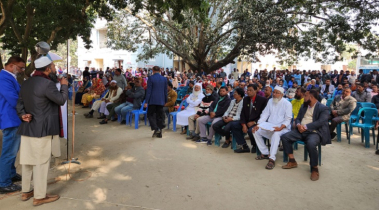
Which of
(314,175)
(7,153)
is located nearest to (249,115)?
(314,175)

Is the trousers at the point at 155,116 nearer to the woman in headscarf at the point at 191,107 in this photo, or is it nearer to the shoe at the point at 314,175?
the woman in headscarf at the point at 191,107

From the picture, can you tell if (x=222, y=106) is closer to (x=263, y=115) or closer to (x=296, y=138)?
(x=263, y=115)

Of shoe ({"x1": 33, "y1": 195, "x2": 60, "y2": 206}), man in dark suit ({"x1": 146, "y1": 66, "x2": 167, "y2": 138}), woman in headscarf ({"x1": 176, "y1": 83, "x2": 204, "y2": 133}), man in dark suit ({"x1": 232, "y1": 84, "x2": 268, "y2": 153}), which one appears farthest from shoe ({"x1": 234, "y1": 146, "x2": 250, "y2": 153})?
shoe ({"x1": 33, "y1": 195, "x2": 60, "y2": 206})

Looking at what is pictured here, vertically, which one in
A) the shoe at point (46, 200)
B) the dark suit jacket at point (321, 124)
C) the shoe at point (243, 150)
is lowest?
the shoe at point (46, 200)

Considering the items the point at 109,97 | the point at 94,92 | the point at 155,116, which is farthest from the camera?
the point at 94,92

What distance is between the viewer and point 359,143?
7012mm

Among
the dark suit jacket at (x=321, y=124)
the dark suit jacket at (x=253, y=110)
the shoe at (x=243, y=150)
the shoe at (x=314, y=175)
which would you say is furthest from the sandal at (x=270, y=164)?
the dark suit jacket at (x=253, y=110)

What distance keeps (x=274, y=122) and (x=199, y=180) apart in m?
1.98

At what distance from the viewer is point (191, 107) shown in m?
7.99

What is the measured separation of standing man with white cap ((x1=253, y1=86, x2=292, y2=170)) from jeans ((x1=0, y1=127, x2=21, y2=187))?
393 cm

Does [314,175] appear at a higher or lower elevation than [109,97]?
lower

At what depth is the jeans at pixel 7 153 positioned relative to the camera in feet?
13.2

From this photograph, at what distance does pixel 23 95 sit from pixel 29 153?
0.70 metres

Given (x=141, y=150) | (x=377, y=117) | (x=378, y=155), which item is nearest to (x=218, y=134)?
(x=141, y=150)
